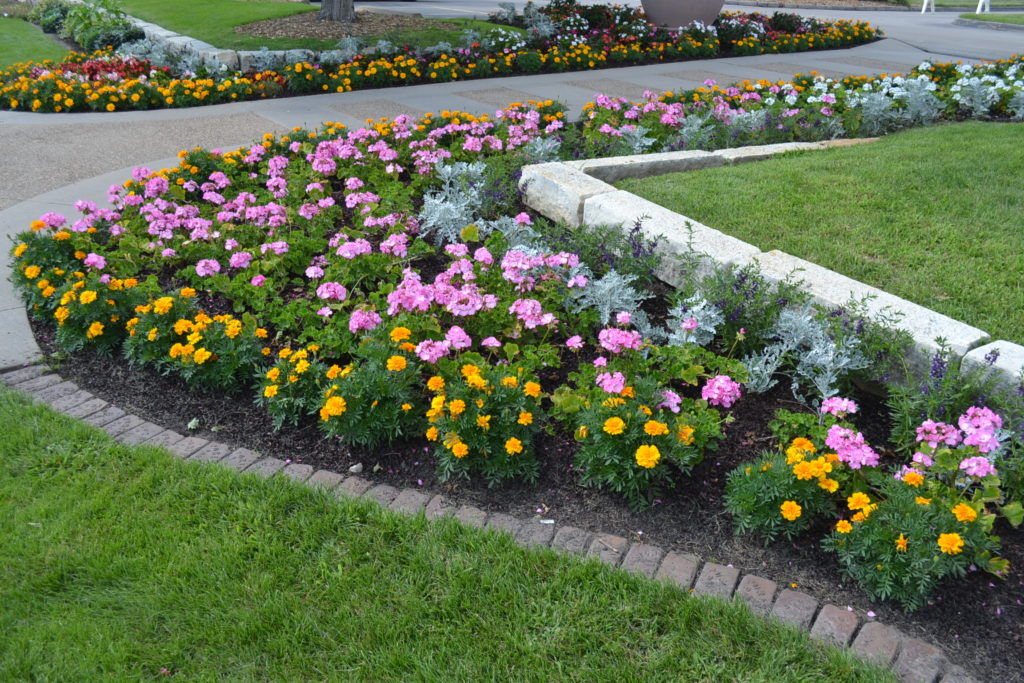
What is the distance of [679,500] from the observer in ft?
9.50

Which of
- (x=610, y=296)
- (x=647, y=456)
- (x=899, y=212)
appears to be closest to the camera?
(x=647, y=456)

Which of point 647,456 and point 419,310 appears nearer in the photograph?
Result: point 647,456

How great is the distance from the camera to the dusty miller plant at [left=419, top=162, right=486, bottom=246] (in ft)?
15.8

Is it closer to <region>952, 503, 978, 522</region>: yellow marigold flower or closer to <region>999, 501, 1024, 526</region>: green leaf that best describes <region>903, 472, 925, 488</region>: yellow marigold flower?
<region>952, 503, 978, 522</region>: yellow marigold flower

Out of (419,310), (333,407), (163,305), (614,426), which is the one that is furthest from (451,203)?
(614,426)

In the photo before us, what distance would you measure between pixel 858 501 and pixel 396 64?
897cm

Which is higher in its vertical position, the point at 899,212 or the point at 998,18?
the point at 998,18

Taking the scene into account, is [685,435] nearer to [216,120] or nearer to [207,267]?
[207,267]

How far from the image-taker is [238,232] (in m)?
4.79

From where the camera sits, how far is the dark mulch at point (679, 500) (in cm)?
239

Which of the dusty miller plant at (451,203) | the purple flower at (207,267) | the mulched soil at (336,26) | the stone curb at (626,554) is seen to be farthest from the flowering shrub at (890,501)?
the mulched soil at (336,26)

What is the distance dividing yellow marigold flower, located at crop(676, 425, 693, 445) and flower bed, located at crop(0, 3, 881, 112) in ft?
25.8

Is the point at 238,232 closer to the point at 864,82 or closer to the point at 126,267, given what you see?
the point at 126,267

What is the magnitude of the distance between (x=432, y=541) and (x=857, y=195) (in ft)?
12.6
